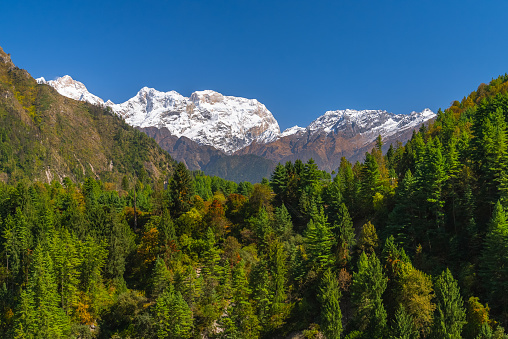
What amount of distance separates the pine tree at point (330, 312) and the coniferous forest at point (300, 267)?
199 mm

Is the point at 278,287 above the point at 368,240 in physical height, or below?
below

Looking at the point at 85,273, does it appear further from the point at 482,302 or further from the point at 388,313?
the point at 482,302

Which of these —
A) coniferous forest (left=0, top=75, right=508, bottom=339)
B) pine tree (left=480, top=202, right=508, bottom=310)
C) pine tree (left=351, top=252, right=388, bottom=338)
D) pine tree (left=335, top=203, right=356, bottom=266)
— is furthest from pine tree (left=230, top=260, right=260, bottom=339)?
pine tree (left=480, top=202, right=508, bottom=310)

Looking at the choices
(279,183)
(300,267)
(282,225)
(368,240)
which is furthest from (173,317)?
(279,183)

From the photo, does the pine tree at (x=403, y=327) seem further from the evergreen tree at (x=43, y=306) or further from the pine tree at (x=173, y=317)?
the evergreen tree at (x=43, y=306)

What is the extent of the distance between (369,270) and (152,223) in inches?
2110

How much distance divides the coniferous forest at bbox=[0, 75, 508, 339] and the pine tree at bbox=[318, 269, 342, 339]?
199mm

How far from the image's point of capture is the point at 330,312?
57.2 metres

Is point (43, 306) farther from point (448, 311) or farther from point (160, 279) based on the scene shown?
point (448, 311)

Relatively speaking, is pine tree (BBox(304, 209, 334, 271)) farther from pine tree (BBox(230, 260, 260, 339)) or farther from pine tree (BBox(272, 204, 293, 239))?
pine tree (BBox(272, 204, 293, 239))

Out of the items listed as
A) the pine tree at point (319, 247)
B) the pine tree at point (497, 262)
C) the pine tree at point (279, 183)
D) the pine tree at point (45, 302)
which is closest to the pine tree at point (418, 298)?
the pine tree at point (497, 262)

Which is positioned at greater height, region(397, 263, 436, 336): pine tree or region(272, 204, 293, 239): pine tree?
region(272, 204, 293, 239): pine tree

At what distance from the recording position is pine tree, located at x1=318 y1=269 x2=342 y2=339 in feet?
187

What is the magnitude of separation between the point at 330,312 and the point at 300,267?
11387mm
